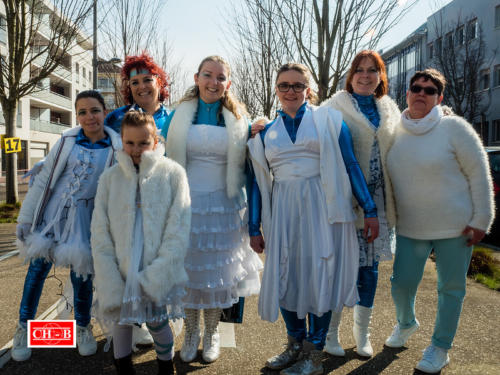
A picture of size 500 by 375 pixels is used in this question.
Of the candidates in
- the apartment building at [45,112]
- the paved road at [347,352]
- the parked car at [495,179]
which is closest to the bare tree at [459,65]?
the parked car at [495,179]

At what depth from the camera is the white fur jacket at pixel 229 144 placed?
9.71 feet

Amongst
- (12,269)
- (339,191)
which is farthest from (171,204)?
(12,269)

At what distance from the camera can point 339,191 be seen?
264 centimetres

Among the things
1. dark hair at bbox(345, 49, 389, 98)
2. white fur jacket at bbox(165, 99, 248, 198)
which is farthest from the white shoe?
dark hair at bbox(345, 49, 389, 98)

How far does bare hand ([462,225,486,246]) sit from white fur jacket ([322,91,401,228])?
0.49 metres

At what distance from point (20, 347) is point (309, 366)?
2.09 metres

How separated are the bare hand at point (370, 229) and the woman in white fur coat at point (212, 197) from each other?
0.90m

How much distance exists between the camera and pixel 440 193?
2.80 metres

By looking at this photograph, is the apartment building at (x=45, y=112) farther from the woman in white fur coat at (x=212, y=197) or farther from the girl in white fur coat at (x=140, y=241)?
the girl in white fur coat at (x=140, y=241)

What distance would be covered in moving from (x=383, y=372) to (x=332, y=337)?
0.44m

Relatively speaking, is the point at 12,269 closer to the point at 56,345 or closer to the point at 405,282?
the point at 56,345

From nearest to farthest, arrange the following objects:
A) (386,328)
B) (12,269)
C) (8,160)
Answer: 1. (386,328)
2. (12,269)
3. (8,160)

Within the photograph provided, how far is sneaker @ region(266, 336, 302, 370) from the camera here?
111 inches

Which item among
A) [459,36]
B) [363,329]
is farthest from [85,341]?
[459,36]
